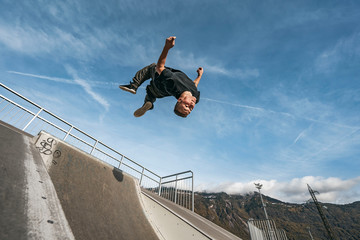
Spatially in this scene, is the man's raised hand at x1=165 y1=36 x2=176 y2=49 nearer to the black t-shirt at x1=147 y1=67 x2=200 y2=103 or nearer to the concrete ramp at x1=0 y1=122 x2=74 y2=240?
the black t-shirt at x1=147 y1=67 x2=200 y2=103

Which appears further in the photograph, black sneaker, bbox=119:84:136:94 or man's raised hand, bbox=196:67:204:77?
man's raised hand, bbox=196:67:204:77

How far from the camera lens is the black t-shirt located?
387 centimetres

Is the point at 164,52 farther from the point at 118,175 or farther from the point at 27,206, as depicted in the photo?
the point at 118,175

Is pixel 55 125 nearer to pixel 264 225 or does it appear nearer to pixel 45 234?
pixel 45 234

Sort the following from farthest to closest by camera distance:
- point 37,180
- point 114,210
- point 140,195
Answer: point 140,195
point 114,210
point 37,180

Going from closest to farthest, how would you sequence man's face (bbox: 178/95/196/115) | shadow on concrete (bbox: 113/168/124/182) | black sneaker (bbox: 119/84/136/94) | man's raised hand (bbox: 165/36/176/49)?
man's raised hand (bbox: 165/36/176/49) → man's face (bbox: 178/95/196/115) → black sneaker (bbox: 119/84/136/94) → shadow on concrete (bbox: 113/168/124/182)

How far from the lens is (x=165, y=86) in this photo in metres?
4.03

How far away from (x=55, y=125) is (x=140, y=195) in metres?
5.04

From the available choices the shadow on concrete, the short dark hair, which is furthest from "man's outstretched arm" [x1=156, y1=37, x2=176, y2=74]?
the shadow on concrete

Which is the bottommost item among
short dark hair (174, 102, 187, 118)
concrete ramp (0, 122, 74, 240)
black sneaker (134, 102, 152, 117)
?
concrete ramp (0, 122, 74, 240)

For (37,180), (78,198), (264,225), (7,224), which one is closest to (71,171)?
(78,198)

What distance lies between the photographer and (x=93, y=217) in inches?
114

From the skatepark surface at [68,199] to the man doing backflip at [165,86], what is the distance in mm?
2011

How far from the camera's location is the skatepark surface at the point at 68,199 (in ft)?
3.63
